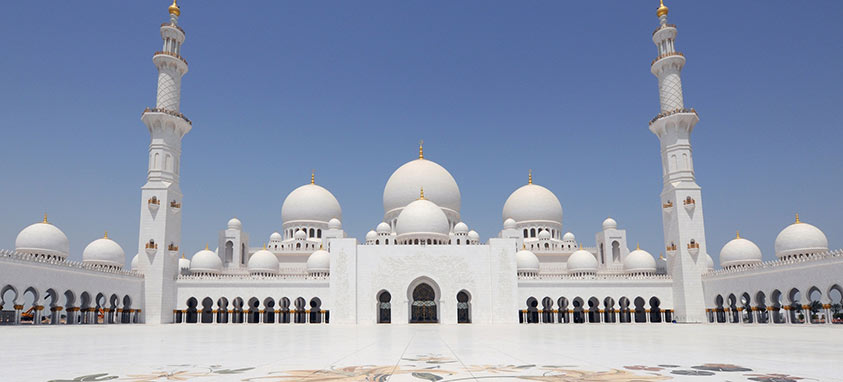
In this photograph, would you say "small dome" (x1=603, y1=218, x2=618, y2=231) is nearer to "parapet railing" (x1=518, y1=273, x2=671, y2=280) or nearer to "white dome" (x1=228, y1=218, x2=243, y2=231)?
"parapet railing" (x1=518, y1=273, x2=671, y2=280)

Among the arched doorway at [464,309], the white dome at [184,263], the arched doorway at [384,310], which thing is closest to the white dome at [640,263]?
the arched doorway at [464,309]

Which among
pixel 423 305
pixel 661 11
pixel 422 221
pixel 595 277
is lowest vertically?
pixel 423 305

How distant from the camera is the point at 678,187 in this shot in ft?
98.9

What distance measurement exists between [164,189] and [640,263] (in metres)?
26.7

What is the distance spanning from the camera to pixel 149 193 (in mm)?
30141

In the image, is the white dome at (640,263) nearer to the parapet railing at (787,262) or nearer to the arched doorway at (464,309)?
the parapet railing at (787,262)

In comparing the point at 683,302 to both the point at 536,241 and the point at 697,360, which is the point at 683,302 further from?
the point at 697,360

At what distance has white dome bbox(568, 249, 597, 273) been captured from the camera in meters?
33.3

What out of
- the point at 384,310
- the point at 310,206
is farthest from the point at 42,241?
the point at 384,310

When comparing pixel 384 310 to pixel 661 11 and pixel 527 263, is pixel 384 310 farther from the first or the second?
pixel 661 11

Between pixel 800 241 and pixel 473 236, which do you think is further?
pixel 473 236

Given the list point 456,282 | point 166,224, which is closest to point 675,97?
point 456,282

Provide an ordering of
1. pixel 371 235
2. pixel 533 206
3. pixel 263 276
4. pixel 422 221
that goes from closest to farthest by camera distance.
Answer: pixel 422 221
pixel 263 276
pixel 371 235
pixel 533 206

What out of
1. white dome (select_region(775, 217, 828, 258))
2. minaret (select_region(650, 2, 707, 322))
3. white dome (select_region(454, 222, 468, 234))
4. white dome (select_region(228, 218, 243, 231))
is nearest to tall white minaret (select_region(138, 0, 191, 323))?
white dome (select_region(228, 218, 243, 231))
